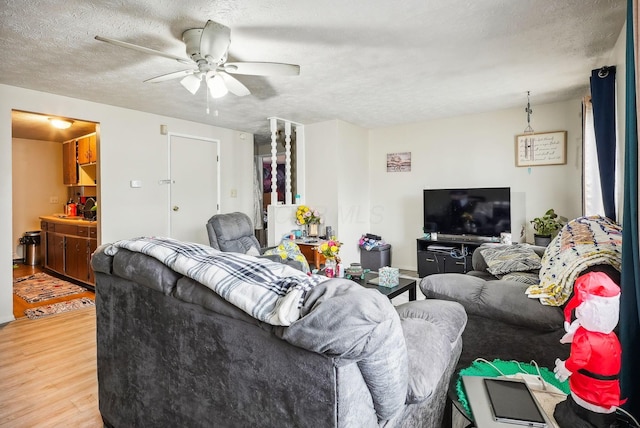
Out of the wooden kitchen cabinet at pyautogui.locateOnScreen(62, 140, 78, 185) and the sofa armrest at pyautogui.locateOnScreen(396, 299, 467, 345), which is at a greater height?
the wooden kitchen cabinet at pyautogui.locateOnScreen(62, 140, 78, 185)

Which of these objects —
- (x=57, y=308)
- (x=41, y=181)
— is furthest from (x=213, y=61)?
(x=41, y=181)

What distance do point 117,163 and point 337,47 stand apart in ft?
9.97

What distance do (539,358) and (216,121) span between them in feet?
15.2

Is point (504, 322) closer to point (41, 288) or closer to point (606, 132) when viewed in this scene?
point (606, 132)

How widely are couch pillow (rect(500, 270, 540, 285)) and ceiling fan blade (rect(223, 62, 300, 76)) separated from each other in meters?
2.16

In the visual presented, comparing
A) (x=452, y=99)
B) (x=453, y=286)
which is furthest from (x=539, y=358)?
(x=452, y=99)

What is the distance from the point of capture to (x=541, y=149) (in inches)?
166

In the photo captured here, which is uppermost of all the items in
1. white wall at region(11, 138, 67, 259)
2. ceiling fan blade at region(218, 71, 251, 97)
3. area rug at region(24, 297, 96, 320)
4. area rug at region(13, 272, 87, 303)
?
ceiling fan blade at region(218, 71, 251, 97)

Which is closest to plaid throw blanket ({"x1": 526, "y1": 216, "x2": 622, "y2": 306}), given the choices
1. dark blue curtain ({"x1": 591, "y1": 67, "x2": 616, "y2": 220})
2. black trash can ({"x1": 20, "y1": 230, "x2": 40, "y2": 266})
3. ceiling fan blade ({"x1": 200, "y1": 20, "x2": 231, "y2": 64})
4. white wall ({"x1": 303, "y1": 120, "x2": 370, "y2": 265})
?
dark blue curtain ({"x1": 591, "y1": 67, "x2": 616, "y2": 220})

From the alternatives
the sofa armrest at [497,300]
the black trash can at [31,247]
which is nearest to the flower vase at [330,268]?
the sofa armrest at [497,300]

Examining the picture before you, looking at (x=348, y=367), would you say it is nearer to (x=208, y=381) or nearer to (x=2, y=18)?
(x=208, y=381)

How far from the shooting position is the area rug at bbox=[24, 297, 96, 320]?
3473mm

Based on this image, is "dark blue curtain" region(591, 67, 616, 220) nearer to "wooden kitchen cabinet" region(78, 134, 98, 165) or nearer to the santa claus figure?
the santa claus figure

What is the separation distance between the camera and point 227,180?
5395 millimetres
